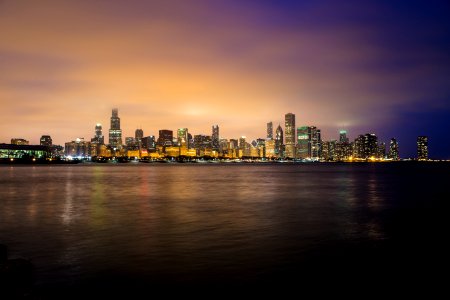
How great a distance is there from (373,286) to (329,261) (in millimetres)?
3952

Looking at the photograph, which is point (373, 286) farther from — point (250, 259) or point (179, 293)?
point (179, 293)

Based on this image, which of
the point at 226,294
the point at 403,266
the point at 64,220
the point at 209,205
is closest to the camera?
the point at 226,294

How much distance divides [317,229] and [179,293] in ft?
54.6

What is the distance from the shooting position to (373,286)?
55.1ft

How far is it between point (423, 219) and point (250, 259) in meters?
21.3

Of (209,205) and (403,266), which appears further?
(209,205)

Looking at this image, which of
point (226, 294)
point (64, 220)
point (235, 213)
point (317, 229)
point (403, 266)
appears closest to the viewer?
point (226, 294)

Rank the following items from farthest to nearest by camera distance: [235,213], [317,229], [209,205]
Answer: [209,205] → [235,213] → [317,229]

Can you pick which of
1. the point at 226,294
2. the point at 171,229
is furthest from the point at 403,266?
the point at 171,229

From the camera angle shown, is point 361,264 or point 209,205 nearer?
point 361,264

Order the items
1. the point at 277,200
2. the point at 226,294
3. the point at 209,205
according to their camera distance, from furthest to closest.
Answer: the point at 277,200 → the point at 209,205 → the point at 226,294

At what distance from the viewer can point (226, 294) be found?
51.9 ft

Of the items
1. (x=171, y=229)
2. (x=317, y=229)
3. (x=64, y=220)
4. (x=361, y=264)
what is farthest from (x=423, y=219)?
(x=64, y=220)

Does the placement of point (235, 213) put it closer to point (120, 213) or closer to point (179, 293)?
point (120, 213)
